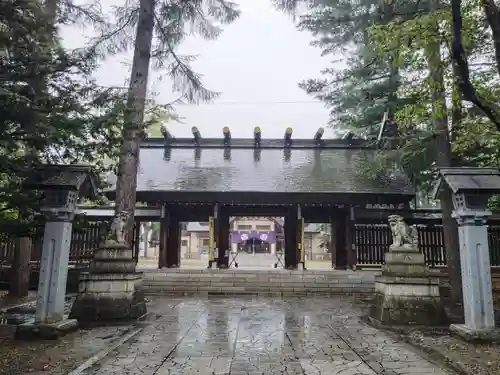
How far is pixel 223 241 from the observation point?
1595 cm

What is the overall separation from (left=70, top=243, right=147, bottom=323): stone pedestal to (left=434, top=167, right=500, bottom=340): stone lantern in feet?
20.2

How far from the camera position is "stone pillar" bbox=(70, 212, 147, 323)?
7352mm

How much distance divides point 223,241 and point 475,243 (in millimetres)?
10975

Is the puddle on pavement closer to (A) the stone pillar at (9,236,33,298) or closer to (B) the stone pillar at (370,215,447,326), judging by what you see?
(A) the stone pillar at (9,236,33,298)

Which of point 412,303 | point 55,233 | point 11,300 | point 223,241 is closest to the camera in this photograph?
point 55,233

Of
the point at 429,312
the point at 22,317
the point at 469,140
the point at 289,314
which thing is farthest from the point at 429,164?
the point at 22,317

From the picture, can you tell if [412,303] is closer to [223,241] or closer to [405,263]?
[405,263]

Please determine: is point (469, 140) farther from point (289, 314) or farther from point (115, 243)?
point (115, 243)

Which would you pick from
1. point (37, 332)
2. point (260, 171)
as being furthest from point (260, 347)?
point (260, 171)

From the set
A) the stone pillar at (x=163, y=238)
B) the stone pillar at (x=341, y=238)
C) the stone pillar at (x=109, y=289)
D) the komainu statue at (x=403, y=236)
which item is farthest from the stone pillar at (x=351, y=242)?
the stone pillar at (x=109, y=289)

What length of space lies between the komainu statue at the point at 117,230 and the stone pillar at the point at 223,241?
762 cm

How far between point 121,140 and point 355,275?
10009mm

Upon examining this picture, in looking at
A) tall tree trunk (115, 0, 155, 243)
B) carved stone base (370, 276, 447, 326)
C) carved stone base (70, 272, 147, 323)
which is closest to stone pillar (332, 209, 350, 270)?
carved stone base (370, 276, 447, 326)

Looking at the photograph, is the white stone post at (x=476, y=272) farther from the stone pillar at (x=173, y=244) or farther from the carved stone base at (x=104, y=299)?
the stone pillar at (x=173, y=244)
